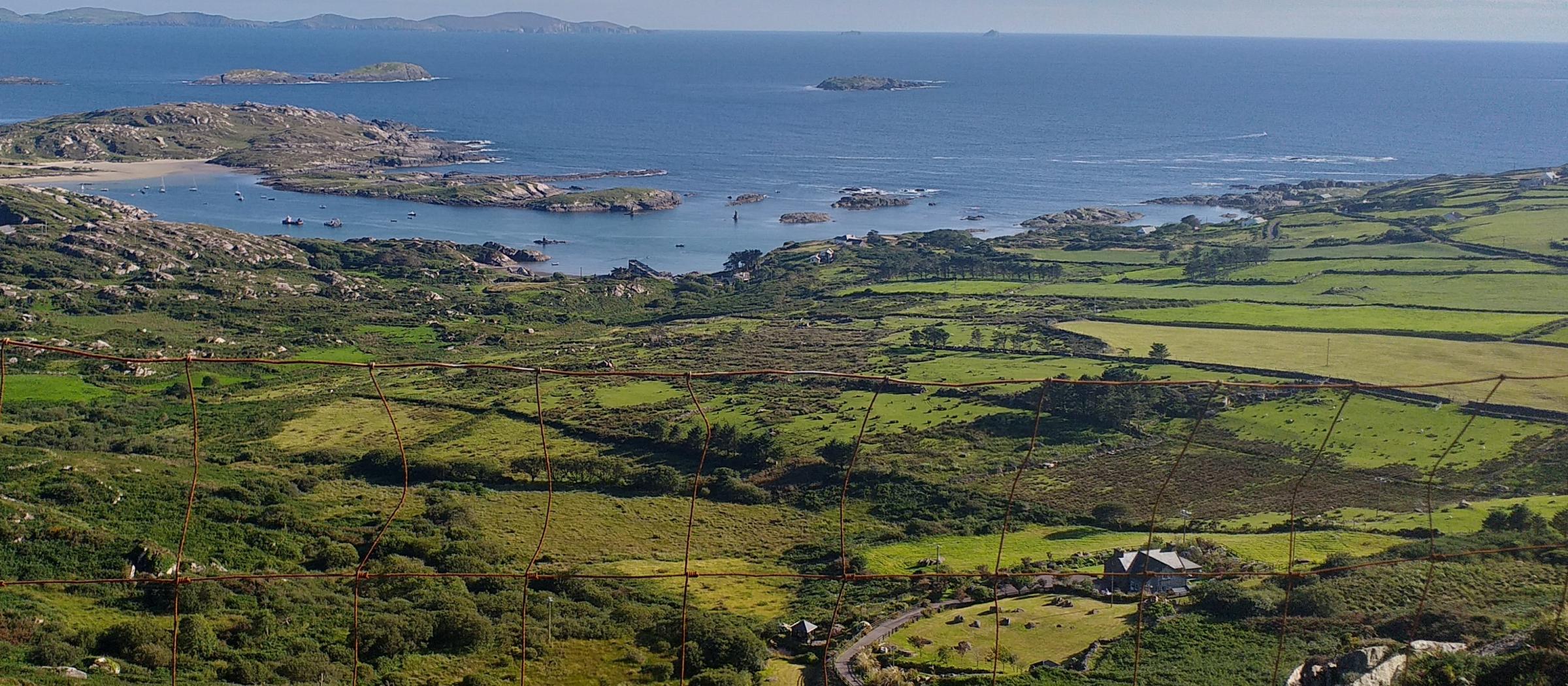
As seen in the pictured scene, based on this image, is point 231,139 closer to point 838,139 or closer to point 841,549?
point 838,139

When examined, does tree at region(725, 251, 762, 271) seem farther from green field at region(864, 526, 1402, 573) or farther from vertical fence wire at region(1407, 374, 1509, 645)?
vertical fence wire at region(1407, 374, 1509, 645)

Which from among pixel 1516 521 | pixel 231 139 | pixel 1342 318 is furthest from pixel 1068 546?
pixel 231 139

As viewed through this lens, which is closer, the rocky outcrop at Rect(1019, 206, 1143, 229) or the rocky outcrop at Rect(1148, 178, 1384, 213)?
the rocky outcrop at Rect(1019, 206, 1143, 229)

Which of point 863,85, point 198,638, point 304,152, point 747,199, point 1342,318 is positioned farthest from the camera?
point 863,85

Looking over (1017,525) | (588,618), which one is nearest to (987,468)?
(1017,525)

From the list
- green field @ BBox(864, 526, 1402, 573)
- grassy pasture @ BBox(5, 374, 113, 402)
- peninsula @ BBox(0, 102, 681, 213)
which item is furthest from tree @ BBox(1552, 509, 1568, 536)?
peninsula @ BBox(0, 102, 681, 213)

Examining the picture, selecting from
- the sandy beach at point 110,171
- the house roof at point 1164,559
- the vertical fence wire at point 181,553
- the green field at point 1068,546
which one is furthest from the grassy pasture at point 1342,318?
the sandy beach at point 110,171
